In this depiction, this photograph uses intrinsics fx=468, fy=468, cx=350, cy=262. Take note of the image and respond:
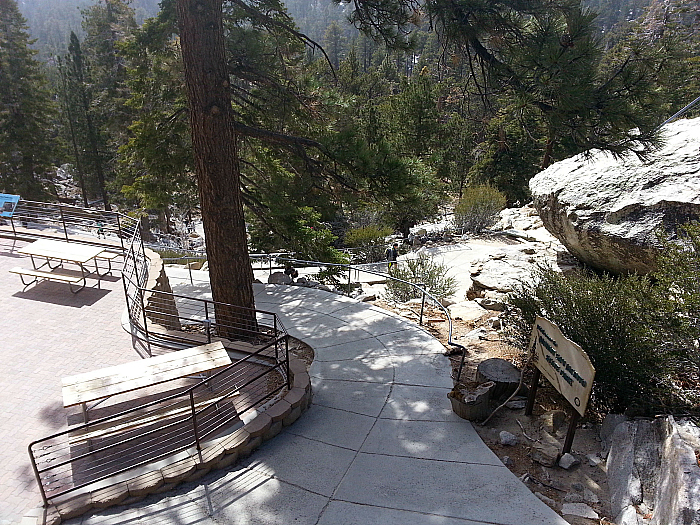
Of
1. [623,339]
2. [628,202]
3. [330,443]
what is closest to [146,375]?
[330,443]

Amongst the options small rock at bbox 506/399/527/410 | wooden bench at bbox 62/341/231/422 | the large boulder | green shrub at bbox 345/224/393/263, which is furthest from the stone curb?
green shrub at bbox 345/224/393/263

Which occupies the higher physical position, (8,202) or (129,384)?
(8,202)

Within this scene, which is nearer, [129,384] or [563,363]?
[563,363]

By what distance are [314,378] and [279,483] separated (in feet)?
8.14

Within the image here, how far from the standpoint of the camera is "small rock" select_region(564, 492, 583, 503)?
4724 millimetres

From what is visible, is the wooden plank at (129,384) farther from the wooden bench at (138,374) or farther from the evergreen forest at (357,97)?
the evergreen forest at (357,97)

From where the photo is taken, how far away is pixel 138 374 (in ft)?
19.1

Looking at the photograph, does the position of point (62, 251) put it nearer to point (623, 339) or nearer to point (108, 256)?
point (108, 256)

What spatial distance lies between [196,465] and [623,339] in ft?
17.1

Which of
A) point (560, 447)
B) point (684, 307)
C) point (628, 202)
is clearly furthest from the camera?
point (628, 202)

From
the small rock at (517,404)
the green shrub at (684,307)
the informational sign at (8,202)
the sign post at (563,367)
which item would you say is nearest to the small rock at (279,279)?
the informational sign at (8,202)

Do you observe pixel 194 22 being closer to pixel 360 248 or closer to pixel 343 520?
pixel 343 520

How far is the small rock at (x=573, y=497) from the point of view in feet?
15.5

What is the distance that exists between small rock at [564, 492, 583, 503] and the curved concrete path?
32cm
